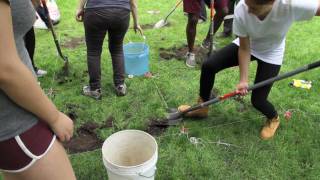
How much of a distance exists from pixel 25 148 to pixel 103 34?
239 centimetres

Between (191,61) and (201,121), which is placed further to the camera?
(191,61)

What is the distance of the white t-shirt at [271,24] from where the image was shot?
2.49m

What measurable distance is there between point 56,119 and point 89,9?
7.10 ft

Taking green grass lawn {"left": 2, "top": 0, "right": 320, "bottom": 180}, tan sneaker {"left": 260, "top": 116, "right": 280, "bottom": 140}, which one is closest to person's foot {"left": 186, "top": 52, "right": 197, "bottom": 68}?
green grass lawn {"left": 2, "top": 0, "right": 320, "bottom": 180}

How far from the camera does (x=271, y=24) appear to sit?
8.75 feet

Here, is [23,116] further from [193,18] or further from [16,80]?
[193,18]

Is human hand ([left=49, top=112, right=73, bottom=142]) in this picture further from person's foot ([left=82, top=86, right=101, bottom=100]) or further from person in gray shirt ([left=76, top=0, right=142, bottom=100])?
person's foot ([left=82, top=86, right=101, bottom=100])

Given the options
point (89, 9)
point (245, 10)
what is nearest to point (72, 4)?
point (89, 9)

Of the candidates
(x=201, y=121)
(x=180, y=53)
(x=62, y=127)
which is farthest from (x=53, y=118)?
(x=180, y=53)

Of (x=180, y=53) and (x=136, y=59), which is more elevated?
(x=136, y=59)

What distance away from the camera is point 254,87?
285cm

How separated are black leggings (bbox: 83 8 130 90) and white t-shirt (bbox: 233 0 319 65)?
1.11 metres

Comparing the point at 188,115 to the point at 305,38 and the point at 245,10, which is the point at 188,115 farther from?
the point at 305,38

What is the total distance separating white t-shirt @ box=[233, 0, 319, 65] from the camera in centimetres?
249
